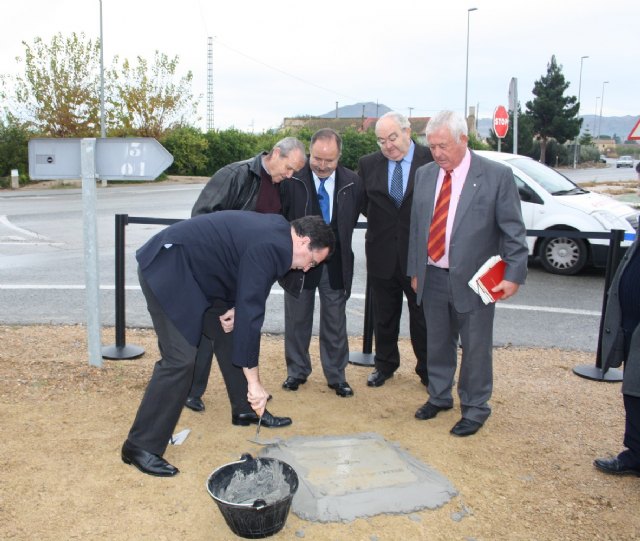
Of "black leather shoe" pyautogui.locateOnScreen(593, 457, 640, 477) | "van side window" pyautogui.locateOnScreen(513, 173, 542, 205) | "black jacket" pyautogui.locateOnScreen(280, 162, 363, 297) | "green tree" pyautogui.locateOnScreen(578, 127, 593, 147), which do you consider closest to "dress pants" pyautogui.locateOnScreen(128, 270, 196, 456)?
"black jacket" pyautogui.locateOnScreen(280, 162, 363, 297)

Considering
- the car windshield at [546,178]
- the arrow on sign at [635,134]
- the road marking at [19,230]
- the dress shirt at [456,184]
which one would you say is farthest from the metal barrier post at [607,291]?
the road marking at [19,230]

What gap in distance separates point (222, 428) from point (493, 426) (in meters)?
1.82

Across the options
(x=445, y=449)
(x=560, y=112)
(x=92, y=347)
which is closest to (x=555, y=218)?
(x=445, y=449)

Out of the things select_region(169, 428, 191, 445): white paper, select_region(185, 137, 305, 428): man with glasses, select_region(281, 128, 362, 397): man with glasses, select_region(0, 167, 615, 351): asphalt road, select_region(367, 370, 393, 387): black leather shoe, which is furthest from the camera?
select_region(0, 167, 615, 351): asphalt road

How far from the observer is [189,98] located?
1432 inches

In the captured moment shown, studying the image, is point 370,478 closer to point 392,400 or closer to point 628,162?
point 392,400

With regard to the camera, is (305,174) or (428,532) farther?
(305,174)

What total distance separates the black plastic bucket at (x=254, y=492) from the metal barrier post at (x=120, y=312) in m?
2.60

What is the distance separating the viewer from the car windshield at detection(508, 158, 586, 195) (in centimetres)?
980

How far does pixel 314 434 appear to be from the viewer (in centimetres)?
438

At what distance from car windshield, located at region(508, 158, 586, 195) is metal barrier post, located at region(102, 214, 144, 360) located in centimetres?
628

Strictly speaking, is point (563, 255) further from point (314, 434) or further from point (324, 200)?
point (314, 434)

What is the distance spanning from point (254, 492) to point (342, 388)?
1.82 m

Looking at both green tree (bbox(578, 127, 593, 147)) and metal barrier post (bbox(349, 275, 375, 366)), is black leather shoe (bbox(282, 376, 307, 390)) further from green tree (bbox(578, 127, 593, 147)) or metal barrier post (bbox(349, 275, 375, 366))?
green tree (bbox(578, 127, 593, 147))
